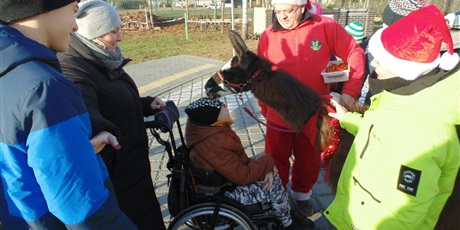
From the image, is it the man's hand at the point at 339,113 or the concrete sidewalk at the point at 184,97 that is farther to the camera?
the concrete sidewalk at the point at 184,97

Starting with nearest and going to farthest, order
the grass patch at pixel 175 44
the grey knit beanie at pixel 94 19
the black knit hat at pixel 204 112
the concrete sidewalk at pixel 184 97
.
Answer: the grey knit beanie at pixel 94 19 → the black knit hat at pixel 204 112 → the concrete sidewalk at pixel 184 97 → the grass patch at pixel 175 44

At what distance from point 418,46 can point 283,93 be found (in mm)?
982

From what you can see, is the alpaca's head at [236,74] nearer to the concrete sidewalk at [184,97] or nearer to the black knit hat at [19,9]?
the concrete sidewalk at [184,97]

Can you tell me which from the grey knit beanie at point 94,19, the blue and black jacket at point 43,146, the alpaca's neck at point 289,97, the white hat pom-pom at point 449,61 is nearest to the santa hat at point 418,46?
the white hat pom-pom at point 449,61

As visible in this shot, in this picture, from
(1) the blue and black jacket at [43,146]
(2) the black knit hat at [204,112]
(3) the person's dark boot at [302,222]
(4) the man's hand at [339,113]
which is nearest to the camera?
(1) the blue and black jacket at [43,146]

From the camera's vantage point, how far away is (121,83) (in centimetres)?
193

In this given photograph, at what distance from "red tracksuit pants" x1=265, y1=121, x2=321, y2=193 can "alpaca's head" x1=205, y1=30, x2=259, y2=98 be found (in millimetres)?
581

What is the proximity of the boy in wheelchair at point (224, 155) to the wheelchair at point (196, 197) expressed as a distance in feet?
0.19

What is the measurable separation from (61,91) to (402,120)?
143cm

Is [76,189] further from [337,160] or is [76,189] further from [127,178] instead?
[337,160]

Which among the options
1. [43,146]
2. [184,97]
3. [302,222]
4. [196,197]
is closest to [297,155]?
[302,222]

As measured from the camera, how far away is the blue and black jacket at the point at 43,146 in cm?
96

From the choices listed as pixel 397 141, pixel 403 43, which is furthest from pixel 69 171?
pixel 403 43

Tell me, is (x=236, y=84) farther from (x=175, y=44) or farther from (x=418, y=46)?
(x=175, y=44)
